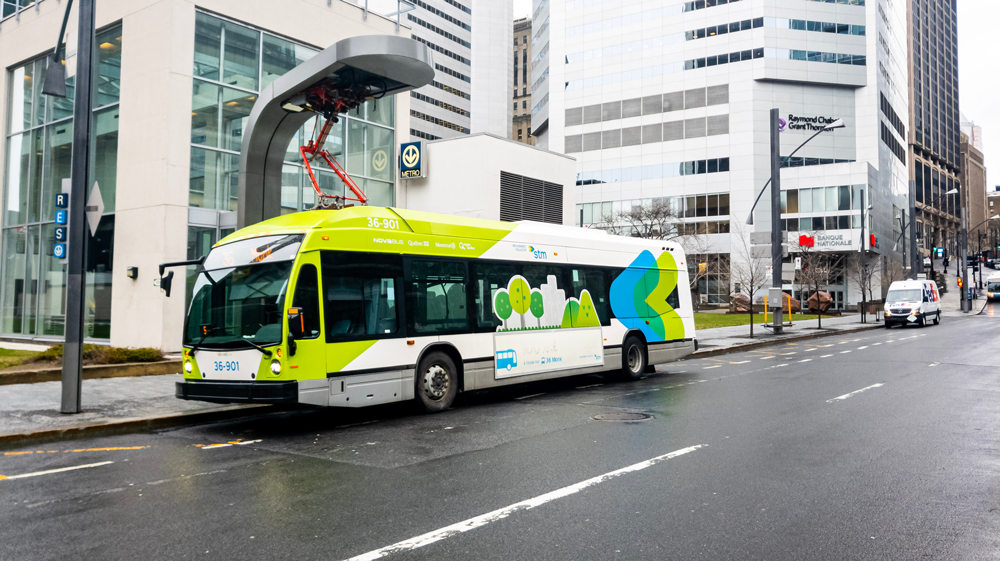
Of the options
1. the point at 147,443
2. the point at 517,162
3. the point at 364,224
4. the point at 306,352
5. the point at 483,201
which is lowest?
the point at 147,443

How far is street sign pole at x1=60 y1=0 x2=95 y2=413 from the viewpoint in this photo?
33.1 ft

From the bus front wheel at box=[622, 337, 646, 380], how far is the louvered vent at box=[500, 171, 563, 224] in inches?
351

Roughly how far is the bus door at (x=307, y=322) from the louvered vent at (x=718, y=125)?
222 ft

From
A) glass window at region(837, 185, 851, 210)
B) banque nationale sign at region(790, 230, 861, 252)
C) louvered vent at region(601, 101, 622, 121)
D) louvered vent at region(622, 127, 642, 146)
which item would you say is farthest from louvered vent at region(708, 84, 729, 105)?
banque nationale sign at region(790, 230, 861, 252)

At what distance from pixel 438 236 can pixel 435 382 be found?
2274 millimetres

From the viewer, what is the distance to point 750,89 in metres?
69.2

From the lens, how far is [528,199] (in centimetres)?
2480

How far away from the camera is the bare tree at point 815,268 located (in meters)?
52.2

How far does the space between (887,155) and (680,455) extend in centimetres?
7889

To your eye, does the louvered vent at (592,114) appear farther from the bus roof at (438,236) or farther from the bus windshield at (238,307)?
the bus windshield at (238,307)

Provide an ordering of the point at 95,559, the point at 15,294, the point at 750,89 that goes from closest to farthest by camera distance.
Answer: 1. the point at 95,559
2. the point at 15,294
3. the point at 750,89

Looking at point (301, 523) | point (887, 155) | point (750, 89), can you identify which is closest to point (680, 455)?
point (301, 523)

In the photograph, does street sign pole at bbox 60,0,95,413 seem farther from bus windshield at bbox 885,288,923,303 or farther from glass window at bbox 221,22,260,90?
bus windshield at bbox 885,288,923,303

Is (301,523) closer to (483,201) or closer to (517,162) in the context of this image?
(483,201)
